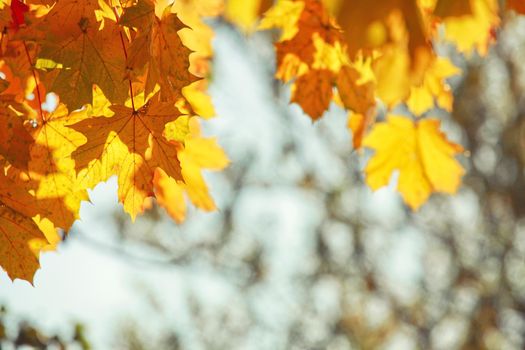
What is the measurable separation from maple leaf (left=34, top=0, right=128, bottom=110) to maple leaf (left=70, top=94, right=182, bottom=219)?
0.06 m

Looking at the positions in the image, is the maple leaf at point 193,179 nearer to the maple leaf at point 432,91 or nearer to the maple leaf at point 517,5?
the maple leaf at point 432,91

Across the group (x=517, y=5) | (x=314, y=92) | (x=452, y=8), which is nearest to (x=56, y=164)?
(x=314, y=92)

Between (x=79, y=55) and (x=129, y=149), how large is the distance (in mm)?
265

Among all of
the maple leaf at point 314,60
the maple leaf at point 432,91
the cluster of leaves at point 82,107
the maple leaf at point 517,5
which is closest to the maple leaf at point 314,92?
the maple leaf at point 314,60

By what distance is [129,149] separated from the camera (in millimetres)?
1767

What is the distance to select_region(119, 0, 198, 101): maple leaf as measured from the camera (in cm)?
161

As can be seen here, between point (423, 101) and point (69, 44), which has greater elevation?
point (69, 44)

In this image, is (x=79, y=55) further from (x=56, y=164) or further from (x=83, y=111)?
(x=56, y=164)

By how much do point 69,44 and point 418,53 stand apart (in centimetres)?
91

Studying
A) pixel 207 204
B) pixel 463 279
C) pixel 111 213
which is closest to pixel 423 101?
pixel 207 204

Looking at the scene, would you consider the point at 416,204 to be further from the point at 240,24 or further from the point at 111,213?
the point at 111,213

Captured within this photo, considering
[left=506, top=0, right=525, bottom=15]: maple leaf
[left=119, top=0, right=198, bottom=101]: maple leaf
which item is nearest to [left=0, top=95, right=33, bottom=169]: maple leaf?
[left=119, top=0, right=198, bottom=101]: maple leaf

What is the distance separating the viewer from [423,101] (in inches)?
96.3

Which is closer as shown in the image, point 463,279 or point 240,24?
point 240,24
